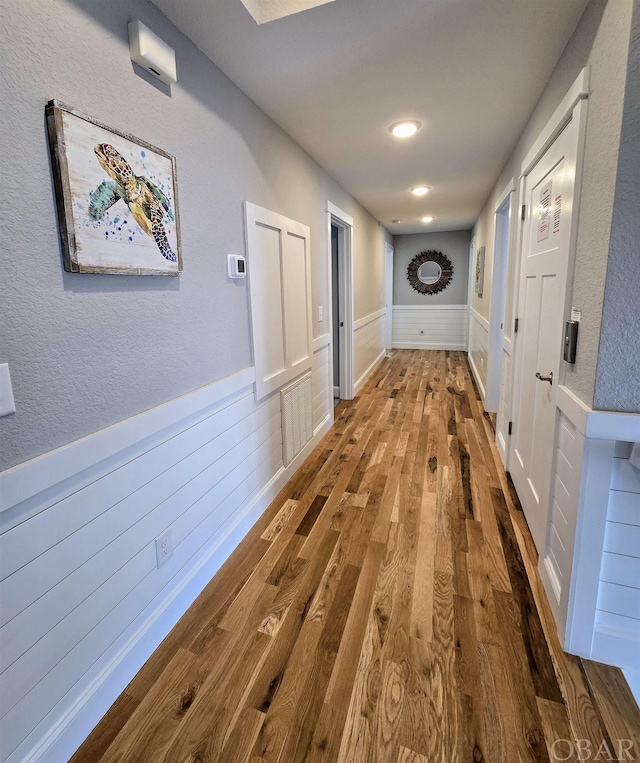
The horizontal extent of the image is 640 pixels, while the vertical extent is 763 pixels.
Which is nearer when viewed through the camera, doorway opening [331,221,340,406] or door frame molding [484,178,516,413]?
door frame molding [484,178,516,413]

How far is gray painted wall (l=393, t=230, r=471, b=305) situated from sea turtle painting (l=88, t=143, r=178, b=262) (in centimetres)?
705

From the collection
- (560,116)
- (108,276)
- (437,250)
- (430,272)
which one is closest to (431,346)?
(430,272)

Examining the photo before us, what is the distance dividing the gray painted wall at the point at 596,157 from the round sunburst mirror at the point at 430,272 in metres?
6.21

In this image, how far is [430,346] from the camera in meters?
8.06

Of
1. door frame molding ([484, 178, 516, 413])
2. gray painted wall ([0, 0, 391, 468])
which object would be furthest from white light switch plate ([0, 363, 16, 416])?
door frame molding ([484, 178, 516, 413])

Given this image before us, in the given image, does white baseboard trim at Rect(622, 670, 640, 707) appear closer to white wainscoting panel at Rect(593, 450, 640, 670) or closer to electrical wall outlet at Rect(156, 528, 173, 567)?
white wainscoting panel at Rect(593, 450, 640, 670)

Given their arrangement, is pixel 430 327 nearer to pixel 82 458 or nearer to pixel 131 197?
pixel 131 197

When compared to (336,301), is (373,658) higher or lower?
lower

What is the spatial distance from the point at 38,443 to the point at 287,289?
1784mm

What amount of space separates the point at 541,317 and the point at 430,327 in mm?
6245

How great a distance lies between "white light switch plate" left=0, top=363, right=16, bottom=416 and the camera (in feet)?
2.98

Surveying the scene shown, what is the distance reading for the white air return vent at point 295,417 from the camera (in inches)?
102

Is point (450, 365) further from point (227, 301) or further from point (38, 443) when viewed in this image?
point (38, 443)

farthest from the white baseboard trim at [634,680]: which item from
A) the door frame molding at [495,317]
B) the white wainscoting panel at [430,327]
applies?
the white wainscoting panel at [430,327]
